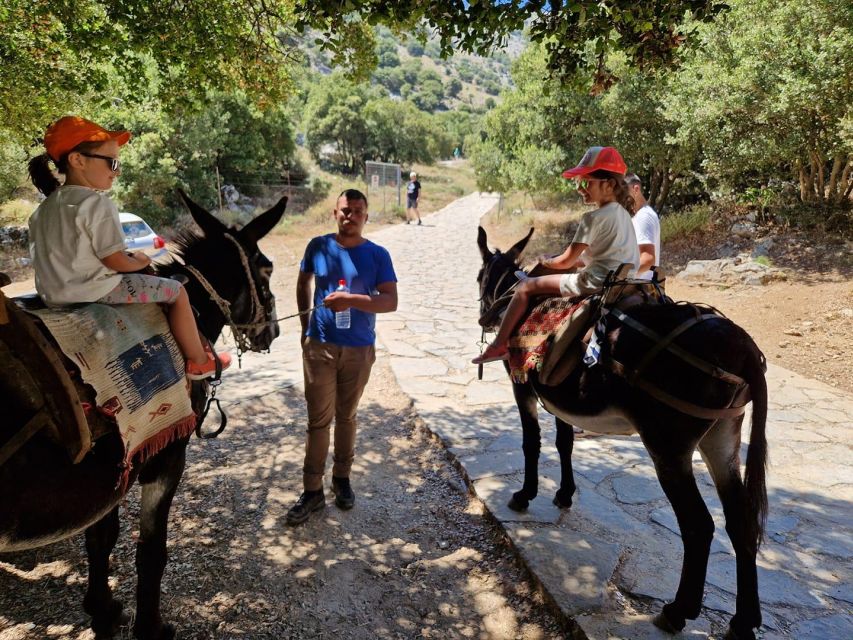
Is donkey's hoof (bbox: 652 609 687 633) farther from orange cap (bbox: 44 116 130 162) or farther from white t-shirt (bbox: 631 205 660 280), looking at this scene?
orange cap (bbox: 44 116 130 162)

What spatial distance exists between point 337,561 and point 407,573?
50 centimetres

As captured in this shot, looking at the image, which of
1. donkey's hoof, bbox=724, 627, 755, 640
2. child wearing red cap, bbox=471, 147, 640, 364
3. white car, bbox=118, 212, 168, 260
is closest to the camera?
donkey's hoof, bbox=724, 627, 755, 640

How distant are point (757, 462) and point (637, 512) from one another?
1460 mm

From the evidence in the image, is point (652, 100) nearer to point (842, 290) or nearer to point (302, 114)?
point (842, 290)

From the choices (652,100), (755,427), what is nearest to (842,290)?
(652,100)

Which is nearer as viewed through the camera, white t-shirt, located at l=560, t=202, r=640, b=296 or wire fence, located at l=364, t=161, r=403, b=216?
white t-shirt, located at l=560, t=202, r=640, b=296

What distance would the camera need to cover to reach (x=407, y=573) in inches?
140

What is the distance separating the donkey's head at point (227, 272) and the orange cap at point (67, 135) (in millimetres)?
717

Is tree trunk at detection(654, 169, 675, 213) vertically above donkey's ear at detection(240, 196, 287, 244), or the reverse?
tree trunk at detection(654, 169, 675, 213)

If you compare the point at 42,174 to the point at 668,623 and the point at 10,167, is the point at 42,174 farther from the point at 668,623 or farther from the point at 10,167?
the point at 10,167

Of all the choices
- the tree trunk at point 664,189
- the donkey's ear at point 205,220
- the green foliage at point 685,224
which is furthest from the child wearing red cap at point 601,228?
the tree trunk at point 664,189

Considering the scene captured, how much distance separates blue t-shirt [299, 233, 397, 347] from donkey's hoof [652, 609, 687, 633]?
246 centimetres

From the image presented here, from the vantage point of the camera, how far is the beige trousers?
12.3 feet

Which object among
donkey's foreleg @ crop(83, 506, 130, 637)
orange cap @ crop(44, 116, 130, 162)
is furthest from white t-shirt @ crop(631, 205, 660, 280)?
donkey's foreleg @ crop(83, 506, 130, 637)
